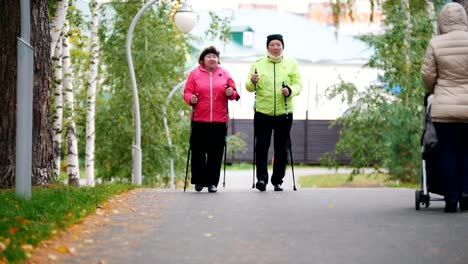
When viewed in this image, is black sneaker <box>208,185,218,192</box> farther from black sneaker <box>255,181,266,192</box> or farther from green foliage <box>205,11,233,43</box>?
green foliage <box>205,11,233,43</box>

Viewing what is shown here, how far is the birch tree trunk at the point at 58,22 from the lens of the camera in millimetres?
21984

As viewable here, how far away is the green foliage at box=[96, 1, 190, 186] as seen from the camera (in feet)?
99.8

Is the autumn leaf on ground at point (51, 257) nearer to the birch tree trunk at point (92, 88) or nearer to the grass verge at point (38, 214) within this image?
the grass verge at point (38, 214)

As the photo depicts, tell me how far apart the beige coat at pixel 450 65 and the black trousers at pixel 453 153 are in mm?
102

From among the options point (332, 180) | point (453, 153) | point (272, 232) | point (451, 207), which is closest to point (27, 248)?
point (272, 232)

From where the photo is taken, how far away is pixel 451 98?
12.1 metres

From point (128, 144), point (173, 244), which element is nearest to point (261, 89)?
point (173, 244)

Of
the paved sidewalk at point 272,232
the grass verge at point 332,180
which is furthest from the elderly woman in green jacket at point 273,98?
the grass verge at point 332,180

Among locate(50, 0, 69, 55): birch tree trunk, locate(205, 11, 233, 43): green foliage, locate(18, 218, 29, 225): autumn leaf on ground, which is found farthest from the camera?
locate(205, 11, 233, 43): green foliage

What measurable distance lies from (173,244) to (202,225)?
137 cm

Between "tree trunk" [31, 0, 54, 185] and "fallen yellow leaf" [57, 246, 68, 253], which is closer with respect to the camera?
"fallen yellow leaf" [57, 246, 68, 253]

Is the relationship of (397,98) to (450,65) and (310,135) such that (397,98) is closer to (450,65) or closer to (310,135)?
(450,65)

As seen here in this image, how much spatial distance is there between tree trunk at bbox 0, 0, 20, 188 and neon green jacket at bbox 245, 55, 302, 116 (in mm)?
2931

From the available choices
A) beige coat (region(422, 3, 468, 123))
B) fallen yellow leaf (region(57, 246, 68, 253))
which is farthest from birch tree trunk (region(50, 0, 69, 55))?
fallen yellow leaf (region(57, 246, 68, 253))
